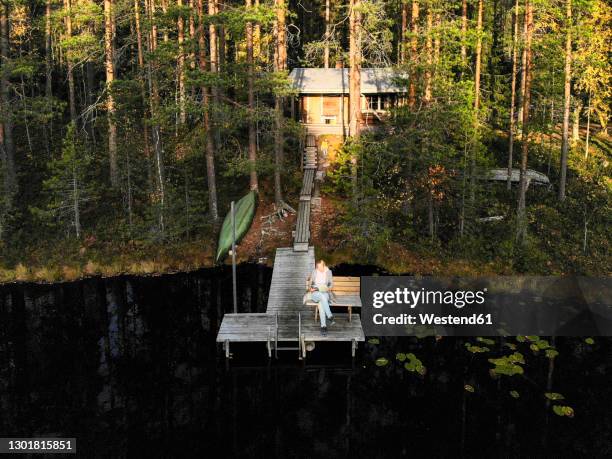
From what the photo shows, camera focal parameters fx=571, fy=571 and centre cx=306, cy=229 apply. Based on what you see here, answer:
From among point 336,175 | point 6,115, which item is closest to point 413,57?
point 336,175

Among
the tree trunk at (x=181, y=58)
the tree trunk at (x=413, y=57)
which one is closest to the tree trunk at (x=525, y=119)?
the tree trunk at (x=413, y=57)

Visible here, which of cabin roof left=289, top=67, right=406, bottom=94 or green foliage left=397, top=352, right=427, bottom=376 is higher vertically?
cabin roof left=289, top=67, right=406, bottom=94

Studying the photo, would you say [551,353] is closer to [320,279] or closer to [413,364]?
[413,364]

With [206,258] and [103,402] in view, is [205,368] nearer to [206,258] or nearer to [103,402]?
[103,402]

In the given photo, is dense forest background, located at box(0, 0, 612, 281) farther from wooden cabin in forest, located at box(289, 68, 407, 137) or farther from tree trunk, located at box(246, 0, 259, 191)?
wooden cabin in forest, located at box(289, 68, 407, 137)

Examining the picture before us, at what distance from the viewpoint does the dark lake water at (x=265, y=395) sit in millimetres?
12641

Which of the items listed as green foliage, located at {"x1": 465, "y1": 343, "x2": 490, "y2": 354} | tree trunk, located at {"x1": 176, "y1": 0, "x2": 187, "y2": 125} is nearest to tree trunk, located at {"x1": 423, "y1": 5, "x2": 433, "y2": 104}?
tree trunk, located at {"x1": 176, "y1": 0, "x2": 187, "y2": 125}

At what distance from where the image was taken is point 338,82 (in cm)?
3494

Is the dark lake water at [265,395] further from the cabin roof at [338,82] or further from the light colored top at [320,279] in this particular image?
the cabin roof at [338,82]

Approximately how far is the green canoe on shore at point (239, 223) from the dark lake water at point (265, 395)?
4.96 metres

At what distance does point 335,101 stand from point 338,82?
1224 millimetres

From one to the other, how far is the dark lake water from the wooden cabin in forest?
17.9 meters

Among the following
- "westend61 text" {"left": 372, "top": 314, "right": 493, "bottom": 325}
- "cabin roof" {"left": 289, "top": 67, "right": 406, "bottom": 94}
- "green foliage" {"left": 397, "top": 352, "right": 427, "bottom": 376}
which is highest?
"cabin roof" {"left": 289, "top": 67, "right": 406, "bottom": 94}

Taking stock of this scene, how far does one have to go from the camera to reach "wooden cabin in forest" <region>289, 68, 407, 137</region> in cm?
3419
